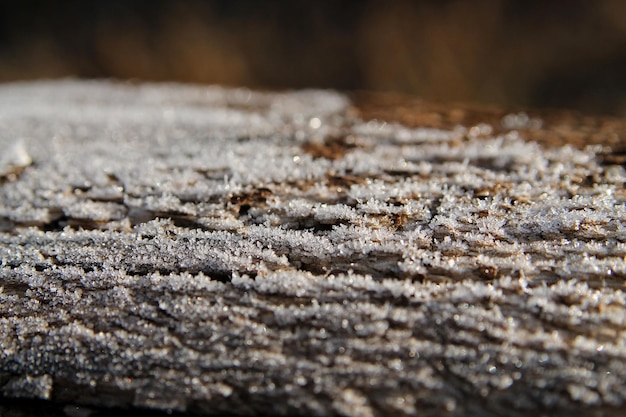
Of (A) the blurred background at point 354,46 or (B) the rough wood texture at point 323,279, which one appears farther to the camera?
(A) the blurred background at point 354,46

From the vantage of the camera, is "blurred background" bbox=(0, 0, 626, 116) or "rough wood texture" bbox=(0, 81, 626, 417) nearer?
"rough wood texture" bbox=(0, 81, 626, 417)

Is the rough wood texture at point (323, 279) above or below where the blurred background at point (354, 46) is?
below

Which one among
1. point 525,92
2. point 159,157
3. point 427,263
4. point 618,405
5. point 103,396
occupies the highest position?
point 525,92

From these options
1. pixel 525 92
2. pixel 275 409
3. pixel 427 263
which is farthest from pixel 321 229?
pixel 525 92

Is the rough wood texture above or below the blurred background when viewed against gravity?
below

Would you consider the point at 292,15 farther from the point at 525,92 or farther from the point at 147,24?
the point at 525,92
